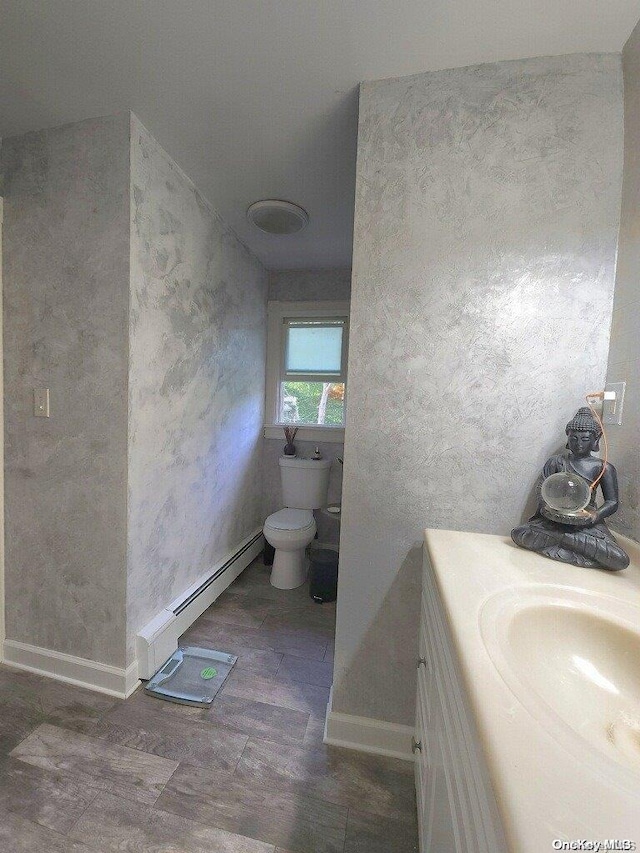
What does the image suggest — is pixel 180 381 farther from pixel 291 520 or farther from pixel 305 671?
pixel 305 671

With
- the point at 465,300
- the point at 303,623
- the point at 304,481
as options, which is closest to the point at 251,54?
the point at 465,300

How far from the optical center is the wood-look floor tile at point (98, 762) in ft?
3.61

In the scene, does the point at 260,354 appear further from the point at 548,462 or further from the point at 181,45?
the point at 548,462

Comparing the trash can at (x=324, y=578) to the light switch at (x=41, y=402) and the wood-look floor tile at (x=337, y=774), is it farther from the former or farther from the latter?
the light switch at (x=41, y=402)

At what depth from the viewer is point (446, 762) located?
0.65m

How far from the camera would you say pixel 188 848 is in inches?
37.4

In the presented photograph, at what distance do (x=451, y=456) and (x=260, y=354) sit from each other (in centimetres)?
196

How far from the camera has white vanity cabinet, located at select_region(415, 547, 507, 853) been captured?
44cm

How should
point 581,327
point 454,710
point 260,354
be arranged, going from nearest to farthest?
point 454,710
point 581,327
point 260,354

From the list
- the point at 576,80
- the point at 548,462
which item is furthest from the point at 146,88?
the point at 548,462

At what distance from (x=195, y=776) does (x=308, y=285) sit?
111 inches

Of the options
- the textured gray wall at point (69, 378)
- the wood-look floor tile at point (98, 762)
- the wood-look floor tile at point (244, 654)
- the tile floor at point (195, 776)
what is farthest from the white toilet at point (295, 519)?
the wood-look floor tile at point (98, 762)

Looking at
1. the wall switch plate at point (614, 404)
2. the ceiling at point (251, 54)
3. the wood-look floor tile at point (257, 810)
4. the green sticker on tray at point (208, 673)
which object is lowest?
the wood-look floor tile at point (257, 810)

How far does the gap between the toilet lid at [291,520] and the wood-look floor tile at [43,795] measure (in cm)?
131
